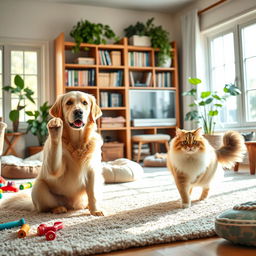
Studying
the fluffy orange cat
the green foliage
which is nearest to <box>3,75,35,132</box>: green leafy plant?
the green foliage

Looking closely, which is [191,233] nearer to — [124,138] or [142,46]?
[124,138]

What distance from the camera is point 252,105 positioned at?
4.84 m

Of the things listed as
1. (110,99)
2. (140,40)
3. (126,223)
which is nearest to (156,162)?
(110,99)

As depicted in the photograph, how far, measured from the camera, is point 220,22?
519 centimetres

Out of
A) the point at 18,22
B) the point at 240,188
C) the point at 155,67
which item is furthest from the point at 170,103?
the point at 240,188

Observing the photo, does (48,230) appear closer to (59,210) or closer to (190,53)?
(59,210)

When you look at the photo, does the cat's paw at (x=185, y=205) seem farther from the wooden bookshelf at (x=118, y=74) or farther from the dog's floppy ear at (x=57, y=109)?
the wooden bookshelf at (x=118, y=74)

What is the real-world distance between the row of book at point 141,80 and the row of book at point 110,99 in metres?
0.34

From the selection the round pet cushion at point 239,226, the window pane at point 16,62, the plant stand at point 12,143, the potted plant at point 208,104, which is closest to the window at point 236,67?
the potted plant at point 208,104

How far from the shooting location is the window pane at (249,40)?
4828 mm

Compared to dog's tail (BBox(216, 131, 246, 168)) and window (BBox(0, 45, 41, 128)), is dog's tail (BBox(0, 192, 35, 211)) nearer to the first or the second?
dog's tail (BBox(216, 131, 246, 168))

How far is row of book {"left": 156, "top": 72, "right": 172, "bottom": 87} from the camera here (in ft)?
19.6

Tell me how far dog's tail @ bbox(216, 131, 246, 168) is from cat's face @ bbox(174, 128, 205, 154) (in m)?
0.30

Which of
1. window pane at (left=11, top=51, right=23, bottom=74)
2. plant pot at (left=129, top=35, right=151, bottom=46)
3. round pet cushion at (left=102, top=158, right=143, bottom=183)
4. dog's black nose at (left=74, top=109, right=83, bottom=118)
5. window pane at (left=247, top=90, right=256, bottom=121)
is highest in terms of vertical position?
plant pot at (left=129, top=35, right=151, bottom=46)
